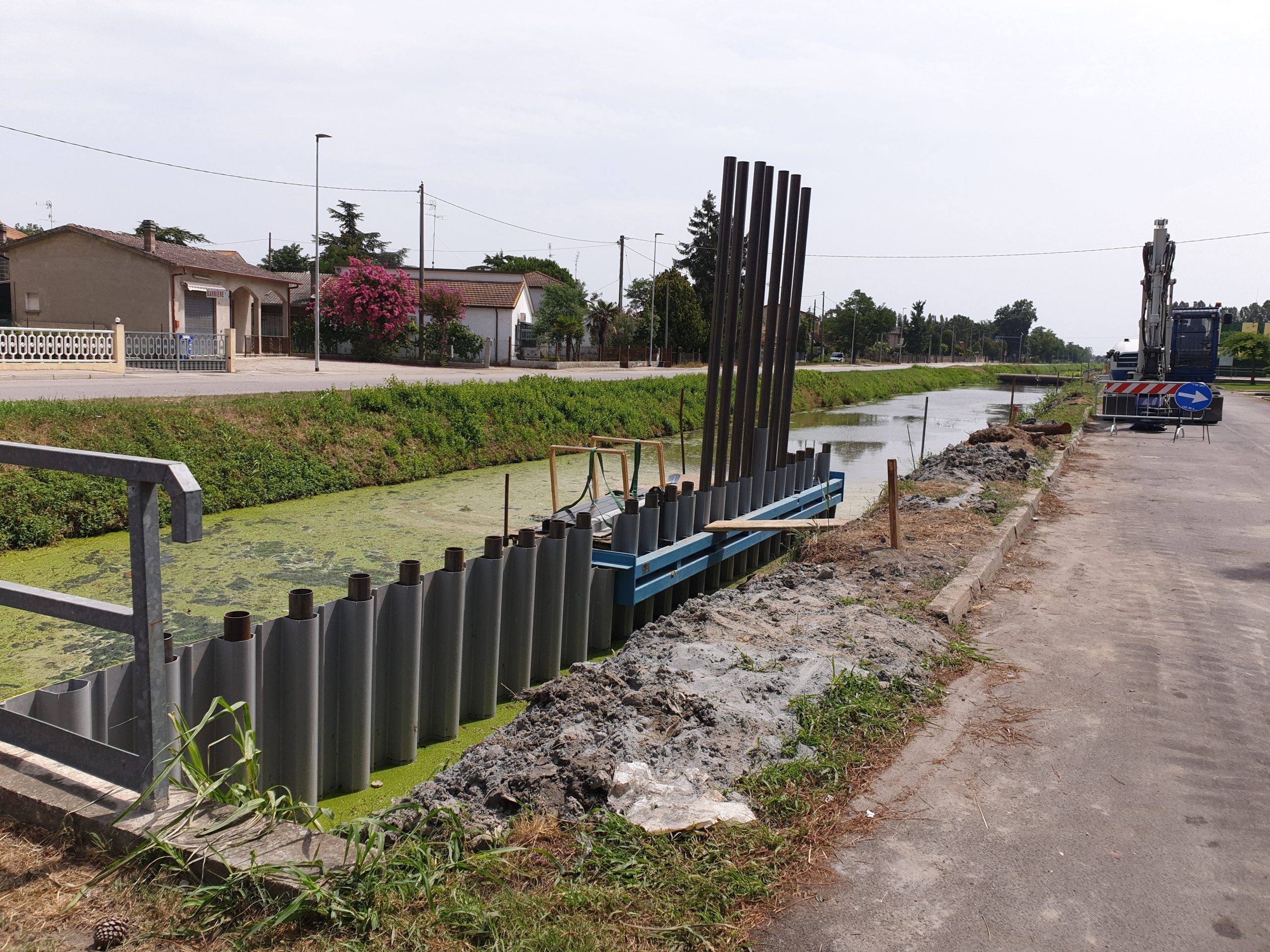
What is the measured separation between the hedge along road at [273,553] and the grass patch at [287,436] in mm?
269

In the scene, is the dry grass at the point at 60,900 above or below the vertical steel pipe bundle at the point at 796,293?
below

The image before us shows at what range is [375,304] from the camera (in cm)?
4231

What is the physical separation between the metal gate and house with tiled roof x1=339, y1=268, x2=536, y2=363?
19578 millimetres

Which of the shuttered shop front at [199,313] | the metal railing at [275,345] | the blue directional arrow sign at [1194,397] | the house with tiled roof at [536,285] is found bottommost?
the blue directional arrow sign at [1194,397]

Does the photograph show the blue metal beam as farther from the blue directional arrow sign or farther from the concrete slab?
the blue directional arrow sign

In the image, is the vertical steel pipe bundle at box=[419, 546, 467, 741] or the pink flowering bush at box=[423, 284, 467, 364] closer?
the vertical steel pipe bundle at box=[419, 546, 467, 741]

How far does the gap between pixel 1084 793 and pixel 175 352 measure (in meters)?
27.5

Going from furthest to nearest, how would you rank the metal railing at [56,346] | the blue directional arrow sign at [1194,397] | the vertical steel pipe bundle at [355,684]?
the metal railing at [56,346]
the blue directional arrow sign at [1194,397]
the vertical steel pipe bundle at [355,684]

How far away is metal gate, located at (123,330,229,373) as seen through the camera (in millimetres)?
26297

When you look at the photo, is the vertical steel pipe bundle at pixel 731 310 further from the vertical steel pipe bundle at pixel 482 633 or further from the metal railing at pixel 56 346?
the metal railing at pixel 56 346

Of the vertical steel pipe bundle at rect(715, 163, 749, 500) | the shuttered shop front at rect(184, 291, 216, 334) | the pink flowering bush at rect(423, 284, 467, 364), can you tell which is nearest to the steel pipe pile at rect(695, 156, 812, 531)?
the vertical steel pipe bundle at rect(715, 163, 749, 500)

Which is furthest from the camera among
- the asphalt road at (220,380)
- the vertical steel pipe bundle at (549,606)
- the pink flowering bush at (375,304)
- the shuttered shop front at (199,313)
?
the pink flowering bush at (375,304)

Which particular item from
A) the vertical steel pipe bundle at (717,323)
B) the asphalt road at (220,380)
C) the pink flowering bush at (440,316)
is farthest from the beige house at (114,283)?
the vertical steel pipe bundle at (717,323)

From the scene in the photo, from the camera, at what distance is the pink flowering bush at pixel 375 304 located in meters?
42.5
